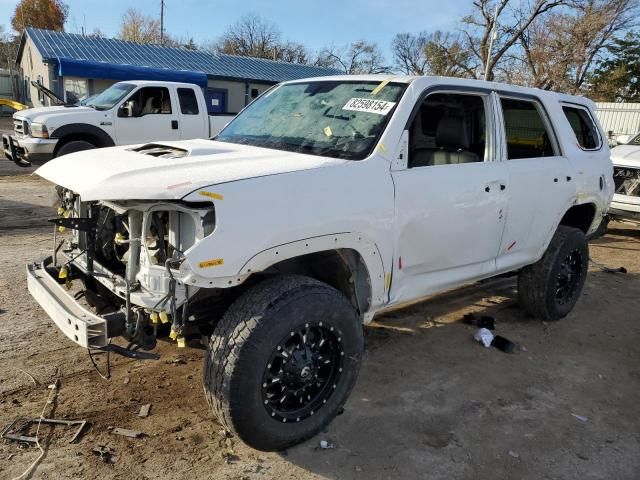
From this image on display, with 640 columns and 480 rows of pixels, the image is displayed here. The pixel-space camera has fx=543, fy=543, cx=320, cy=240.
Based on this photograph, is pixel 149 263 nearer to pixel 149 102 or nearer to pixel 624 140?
pixel 149 102

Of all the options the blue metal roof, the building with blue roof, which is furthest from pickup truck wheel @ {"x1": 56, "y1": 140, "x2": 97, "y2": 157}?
the blue metal roof

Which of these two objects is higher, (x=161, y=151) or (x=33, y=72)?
(x=33, y=72)

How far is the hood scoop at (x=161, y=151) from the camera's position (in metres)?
3.25

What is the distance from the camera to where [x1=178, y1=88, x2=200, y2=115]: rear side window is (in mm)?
11398

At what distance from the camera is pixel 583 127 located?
204 inches

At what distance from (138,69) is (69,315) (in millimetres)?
21635

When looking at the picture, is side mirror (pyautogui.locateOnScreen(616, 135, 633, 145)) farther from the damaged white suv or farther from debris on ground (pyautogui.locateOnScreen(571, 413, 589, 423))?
debris on ground (pyautogui.locateOnScreen(571, 413, 589, 423))

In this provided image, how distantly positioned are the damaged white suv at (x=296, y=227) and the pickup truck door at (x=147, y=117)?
291 inches

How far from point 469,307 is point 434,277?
1.89 m

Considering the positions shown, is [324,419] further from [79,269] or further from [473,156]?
[473,156]

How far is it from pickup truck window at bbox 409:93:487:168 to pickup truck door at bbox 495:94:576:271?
16 centimetres

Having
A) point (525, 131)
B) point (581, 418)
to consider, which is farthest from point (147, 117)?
point (581, 418)

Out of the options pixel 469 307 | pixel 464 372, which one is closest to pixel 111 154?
pixel 464 372

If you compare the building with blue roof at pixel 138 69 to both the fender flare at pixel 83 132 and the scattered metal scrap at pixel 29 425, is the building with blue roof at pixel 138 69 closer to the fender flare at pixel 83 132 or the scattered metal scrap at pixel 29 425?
the fender flare at pixel 83 132
